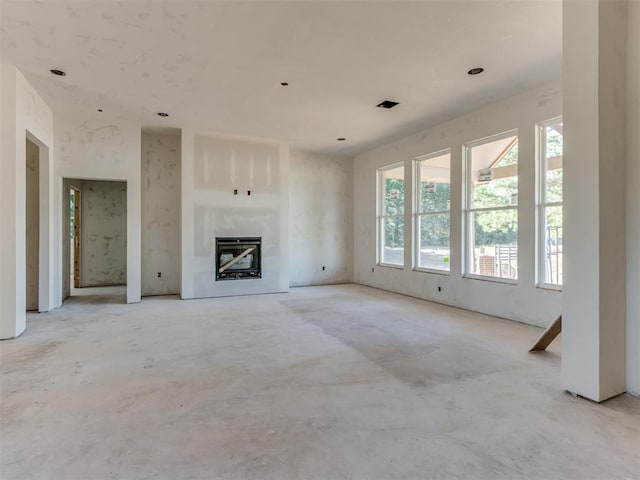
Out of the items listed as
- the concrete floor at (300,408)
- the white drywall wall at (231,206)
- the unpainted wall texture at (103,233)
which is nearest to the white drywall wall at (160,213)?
the white drywall wall at (231,206)

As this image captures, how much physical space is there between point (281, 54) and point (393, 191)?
4534 millimetres

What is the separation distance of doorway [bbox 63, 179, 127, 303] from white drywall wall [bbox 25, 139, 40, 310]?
2274 millimetres

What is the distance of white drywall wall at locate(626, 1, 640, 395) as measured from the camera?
2.47m

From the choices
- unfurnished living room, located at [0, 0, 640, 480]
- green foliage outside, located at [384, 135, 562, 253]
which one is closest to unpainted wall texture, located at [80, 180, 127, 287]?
unfurnished living room, located at [0, 0, 640, 480]

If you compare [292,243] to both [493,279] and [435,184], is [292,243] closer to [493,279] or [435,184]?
[435,184]

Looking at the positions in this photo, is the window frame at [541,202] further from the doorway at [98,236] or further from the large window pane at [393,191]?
the doorway at [98,236]

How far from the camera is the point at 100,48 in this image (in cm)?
348

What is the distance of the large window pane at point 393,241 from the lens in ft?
23.5

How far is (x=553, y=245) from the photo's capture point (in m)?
4.45

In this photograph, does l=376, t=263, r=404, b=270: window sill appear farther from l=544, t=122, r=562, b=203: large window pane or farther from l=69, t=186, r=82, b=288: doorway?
l=69, t=186, r=82, b=288: doorway

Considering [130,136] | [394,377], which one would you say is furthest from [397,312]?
[130,136]

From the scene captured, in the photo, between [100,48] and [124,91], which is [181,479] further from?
[124,91]

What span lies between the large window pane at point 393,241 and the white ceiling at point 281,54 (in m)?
2.49

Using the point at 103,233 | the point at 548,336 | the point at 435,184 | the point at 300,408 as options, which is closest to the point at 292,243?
the point at 435,184
